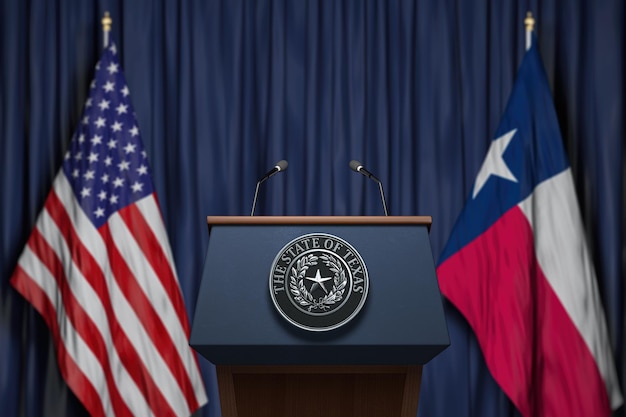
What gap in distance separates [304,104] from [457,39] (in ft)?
2.90

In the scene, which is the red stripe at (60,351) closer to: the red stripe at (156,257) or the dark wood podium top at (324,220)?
the red stripe at (156,257)

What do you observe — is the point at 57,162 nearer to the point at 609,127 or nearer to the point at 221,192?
the point at 221,192

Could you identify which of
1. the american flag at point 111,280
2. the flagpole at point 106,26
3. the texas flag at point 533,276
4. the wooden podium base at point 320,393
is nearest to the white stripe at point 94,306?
the american flag at point 111,280

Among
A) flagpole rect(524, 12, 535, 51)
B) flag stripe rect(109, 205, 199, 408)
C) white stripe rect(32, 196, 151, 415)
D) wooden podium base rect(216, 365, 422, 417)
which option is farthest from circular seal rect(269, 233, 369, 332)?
flagpole rect(524, 12, 535, 51)

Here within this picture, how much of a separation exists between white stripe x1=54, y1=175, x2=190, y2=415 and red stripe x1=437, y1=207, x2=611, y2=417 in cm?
139

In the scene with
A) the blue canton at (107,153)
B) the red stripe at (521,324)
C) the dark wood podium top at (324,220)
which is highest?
the blue canton at (107,153)

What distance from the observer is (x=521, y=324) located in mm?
4156

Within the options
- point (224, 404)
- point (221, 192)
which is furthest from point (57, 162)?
point (224, 404)

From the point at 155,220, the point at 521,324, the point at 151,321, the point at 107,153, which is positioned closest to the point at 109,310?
the point at 151,321

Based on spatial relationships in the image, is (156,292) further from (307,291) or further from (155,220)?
(307,291)

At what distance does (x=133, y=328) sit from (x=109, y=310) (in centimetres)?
15

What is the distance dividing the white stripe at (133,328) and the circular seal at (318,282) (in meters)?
1.89

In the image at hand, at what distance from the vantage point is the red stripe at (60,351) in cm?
411

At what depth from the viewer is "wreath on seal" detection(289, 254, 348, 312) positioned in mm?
2395
